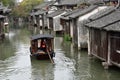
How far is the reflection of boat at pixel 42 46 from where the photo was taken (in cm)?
2822

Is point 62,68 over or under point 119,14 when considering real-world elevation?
under

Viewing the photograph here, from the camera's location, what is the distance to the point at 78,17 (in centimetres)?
3412

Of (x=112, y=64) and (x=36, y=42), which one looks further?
(x=36, y=42)

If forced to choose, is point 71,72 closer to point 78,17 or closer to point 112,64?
point 112,64

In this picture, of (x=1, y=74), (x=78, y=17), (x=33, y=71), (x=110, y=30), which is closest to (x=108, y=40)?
(x=110, y=30)

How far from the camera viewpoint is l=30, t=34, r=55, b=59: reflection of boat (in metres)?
28.2

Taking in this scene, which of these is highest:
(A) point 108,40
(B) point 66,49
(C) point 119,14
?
(C) point 119,14

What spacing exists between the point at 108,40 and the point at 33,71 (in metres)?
5.74

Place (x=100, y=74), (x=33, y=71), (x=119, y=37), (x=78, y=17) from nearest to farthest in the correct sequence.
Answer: (x=119, y=37) < (x=100, y=74) < (x=33, y=71) < (x=78, y=17)

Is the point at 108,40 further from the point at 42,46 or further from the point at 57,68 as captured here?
the point at 42,46

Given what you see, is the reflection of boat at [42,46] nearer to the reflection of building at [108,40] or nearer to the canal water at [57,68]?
the canal water at [57,68]

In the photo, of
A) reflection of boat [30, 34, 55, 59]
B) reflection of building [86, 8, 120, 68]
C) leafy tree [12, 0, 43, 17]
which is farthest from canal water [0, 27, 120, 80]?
leafy tree [12, 0, 43, 17]

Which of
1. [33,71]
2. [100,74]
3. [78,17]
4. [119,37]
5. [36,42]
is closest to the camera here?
[119,37]

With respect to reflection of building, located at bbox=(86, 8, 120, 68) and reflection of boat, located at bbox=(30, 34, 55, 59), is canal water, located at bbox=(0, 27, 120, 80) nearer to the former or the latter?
reflection of boat, located at bbox=(30, 34, 55, 59)
